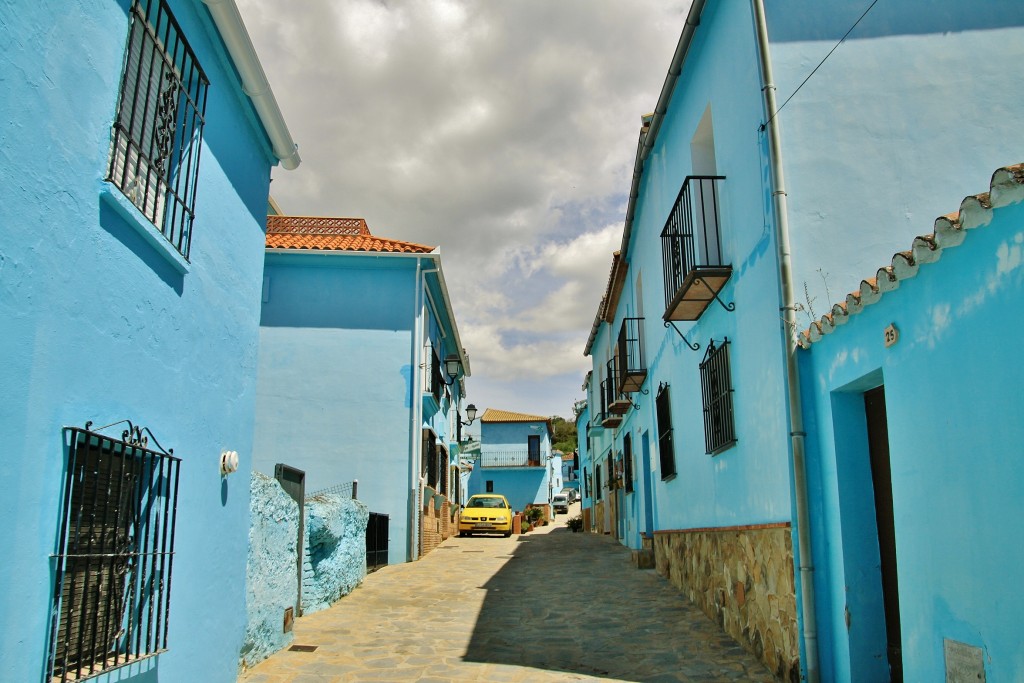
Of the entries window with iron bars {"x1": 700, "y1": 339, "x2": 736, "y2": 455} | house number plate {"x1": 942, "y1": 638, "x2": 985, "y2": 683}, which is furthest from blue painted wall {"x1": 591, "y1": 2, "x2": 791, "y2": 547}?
house number plate {"x1": 942, "y1": 638, "x2": 985, "y2": 683}

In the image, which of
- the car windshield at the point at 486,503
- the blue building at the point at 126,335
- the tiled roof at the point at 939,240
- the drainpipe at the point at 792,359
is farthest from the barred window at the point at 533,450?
the tiled roof at the point at 939,240

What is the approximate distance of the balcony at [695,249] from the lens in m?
8.34

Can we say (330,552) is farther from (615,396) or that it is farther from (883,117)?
(615,396)

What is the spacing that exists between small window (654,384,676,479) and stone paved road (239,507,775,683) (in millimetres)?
1752

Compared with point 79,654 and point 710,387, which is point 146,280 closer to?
point 79,654

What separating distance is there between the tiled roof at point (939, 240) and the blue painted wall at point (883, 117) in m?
1.22

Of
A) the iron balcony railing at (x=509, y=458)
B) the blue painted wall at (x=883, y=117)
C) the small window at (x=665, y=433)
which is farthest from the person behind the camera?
the iron balcony railing at (x=509, y=458)

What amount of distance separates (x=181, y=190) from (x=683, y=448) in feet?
25.1

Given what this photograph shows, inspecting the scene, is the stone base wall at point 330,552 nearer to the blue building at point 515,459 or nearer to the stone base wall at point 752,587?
the stone base wall at point 752,587

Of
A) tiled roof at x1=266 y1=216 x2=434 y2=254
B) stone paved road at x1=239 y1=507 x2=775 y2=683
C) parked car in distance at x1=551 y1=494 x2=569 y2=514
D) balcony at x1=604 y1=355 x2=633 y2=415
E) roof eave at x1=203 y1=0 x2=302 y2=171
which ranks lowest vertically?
stone paved road at x1=239 y1=507 x2=775 y2=683

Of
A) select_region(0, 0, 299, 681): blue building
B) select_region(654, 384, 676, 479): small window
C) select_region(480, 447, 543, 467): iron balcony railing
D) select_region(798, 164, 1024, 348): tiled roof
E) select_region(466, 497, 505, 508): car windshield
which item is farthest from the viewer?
select_region(480, 447, 543, 467): iron balcony railing

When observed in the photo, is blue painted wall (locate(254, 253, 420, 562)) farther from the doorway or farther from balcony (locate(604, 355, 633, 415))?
the doorway

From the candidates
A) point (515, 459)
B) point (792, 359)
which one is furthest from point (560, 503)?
point (792, 359)

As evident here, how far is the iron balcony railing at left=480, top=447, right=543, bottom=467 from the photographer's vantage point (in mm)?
48531
